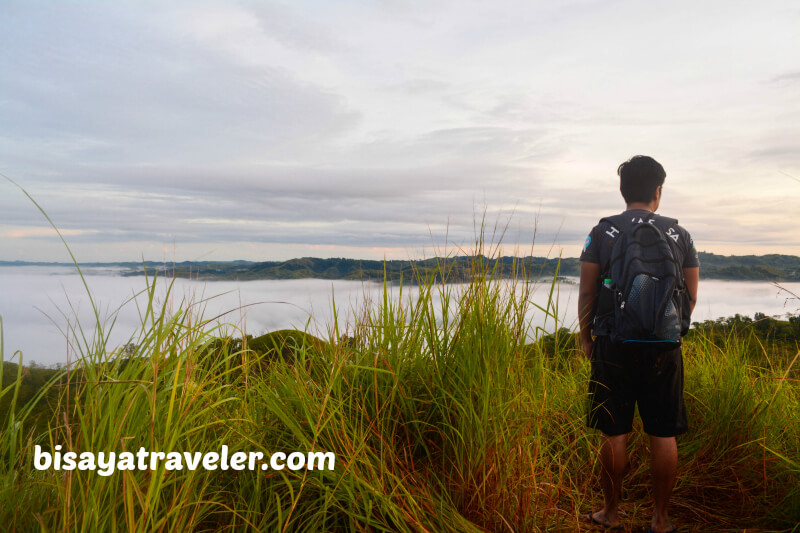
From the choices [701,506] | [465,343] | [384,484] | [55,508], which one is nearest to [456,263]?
[465,343]

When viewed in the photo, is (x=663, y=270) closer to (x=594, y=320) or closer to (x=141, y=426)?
(x=594, y=320)

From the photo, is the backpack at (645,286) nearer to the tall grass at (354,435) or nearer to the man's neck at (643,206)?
the man's neck at (643,206)

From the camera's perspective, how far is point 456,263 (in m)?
3.41

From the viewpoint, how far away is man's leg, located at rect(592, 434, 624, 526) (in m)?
3.47

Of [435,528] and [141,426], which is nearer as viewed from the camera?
[141,426]

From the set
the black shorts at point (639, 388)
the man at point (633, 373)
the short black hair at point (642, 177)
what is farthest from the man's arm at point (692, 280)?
the short black hair at point (642, 177)

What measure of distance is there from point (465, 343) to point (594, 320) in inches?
42.5

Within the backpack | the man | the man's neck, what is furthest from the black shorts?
the man's neck

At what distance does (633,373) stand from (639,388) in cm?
14

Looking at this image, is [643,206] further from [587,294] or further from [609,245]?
[587,294]

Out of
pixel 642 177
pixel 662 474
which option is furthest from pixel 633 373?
pixel 642 177

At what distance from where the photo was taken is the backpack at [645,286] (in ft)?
10.6

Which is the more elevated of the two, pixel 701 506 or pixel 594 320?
pixel 594 320

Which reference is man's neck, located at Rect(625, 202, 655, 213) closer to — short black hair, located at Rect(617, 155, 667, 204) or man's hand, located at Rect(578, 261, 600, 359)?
short black hair, located at Rect(617, 155, 667, 204)
